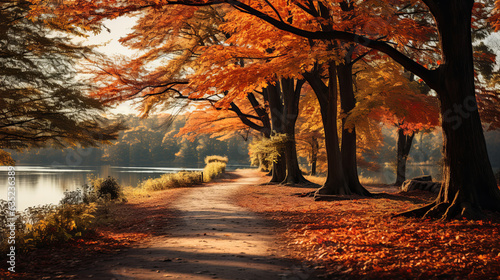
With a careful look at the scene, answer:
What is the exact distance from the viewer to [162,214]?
10.1 metres

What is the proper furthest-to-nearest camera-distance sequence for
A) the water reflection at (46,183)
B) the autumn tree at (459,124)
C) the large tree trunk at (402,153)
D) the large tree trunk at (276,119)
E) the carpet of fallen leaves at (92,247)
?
1. the large tree trunk at (402,153)
2. the large tree trunk at (276,119)
3. the water reflection at (46,183)
4. the autumn tree at (459,124)
5. the carpet of fallen leaves at (92,247)

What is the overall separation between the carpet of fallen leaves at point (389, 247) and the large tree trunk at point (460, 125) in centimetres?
56

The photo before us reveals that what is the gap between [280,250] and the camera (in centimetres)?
614

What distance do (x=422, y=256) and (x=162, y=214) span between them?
706cm

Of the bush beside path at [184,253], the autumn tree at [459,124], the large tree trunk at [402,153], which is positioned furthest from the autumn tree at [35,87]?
the large tree trunk at [402,153]

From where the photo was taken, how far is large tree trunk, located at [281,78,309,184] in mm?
19359

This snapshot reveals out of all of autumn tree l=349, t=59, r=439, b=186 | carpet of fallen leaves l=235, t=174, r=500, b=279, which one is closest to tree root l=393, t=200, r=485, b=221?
carpet of fallen leaves l=235, t=174, r=500, b=279

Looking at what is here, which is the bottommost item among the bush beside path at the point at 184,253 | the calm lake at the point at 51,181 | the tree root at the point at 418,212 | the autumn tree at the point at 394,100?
the calm lake at the point at 51,181

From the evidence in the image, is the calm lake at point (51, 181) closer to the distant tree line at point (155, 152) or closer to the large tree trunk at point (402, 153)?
the large tree trunk at point (402, 153)

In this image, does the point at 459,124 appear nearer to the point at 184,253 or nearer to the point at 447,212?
the point at 447,212

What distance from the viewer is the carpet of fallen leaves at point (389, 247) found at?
4.44 meters

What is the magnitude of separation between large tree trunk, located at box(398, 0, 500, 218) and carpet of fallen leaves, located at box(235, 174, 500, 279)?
1.84 ft

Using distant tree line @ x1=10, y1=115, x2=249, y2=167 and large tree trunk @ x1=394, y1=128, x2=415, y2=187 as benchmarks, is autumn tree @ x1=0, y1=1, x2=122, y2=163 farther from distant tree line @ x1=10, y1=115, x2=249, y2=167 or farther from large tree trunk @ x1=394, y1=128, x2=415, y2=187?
distant tree line @ x1=10, y1=115, x2=249, y2=167

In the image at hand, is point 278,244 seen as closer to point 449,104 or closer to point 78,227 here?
point 78,227
